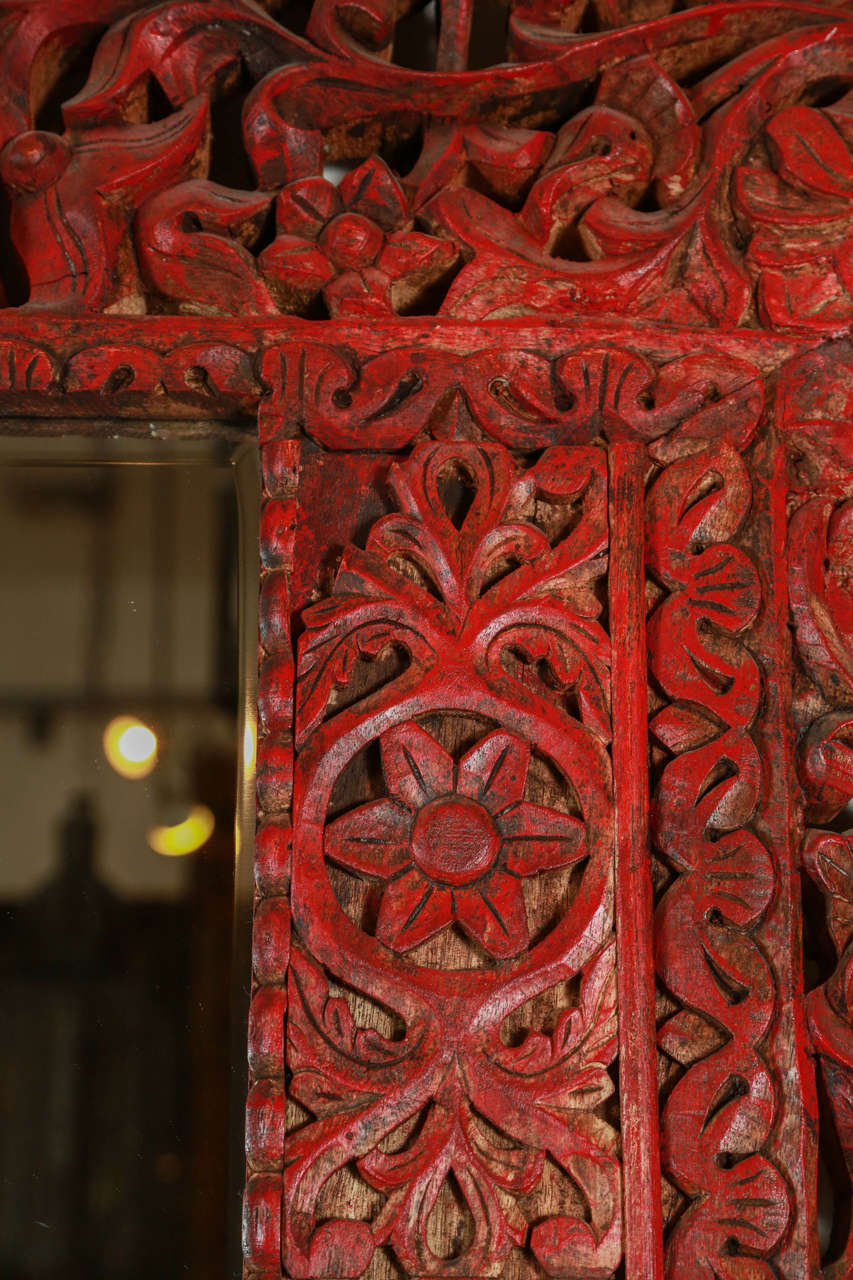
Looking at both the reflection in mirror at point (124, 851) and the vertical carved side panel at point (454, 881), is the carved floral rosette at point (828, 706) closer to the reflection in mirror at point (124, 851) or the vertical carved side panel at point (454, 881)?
the vertical carved side panel at point (454, 881)

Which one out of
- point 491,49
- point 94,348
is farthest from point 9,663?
point 491,49

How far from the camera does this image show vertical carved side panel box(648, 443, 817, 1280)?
891 mm

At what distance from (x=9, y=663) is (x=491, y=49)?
0.81 meters

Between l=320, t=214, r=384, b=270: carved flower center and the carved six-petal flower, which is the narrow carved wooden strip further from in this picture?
l=320, t=214, r=384, b=270: carved flower center

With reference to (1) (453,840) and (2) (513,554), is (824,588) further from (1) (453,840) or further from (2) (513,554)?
(1) (453,840)

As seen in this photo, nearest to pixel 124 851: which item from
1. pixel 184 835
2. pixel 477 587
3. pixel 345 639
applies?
pixel 184 835

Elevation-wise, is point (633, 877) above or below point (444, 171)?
below

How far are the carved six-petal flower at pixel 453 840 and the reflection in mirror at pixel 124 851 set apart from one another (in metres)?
0.14

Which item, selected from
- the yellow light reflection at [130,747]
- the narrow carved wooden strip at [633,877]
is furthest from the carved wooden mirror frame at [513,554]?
the yellow light reflection at [130,747]

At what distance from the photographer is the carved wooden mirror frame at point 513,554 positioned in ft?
2.95

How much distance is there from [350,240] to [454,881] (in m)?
0.59

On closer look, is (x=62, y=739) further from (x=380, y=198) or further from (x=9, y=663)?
(x=380, y=198)

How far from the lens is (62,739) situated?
3.41 feet

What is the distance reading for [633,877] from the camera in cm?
94
